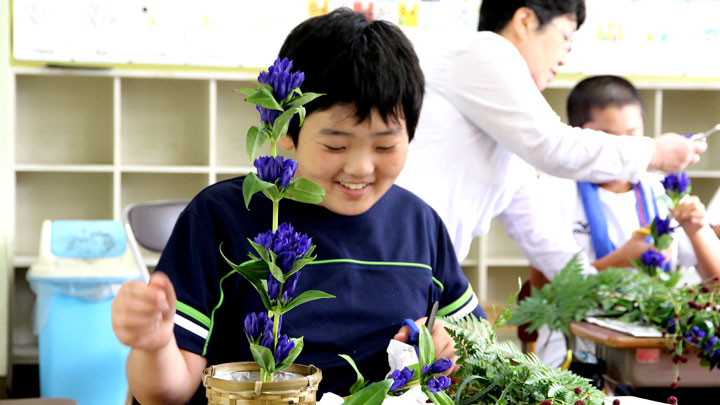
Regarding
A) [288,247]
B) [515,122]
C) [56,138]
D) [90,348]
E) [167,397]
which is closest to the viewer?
[288,247]

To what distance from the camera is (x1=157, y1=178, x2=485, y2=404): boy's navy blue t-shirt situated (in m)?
1.10

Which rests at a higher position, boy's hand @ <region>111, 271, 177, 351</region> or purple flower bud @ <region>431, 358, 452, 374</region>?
boy's hand @ <region>111, 271, 177, 351</region>

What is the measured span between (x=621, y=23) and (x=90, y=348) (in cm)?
327

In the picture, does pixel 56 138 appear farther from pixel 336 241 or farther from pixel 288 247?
pixel 288 247

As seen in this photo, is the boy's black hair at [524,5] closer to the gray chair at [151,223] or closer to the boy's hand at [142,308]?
the gray chair at [151,223]

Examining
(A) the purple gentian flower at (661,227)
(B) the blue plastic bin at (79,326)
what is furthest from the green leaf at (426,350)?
(B) the blue plastic bin at (79,326)

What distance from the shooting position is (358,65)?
111 cm

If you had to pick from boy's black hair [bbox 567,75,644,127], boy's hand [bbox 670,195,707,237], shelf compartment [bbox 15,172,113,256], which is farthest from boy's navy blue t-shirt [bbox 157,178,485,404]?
shelf compartment [bbox 15,172,113,256]

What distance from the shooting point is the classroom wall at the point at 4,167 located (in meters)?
3.99

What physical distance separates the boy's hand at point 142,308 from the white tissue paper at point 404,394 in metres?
0.20

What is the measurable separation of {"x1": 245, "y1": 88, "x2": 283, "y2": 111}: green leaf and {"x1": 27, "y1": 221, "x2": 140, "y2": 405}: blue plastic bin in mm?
3081

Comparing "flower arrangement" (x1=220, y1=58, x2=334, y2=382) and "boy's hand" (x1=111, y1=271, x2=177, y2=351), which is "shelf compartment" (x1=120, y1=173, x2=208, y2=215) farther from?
"flower arrangement" (x1=220, y1=58, x2=334, y2=382)

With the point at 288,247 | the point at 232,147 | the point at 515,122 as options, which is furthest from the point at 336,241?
the point at 232,147

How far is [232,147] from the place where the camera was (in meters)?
4.62
